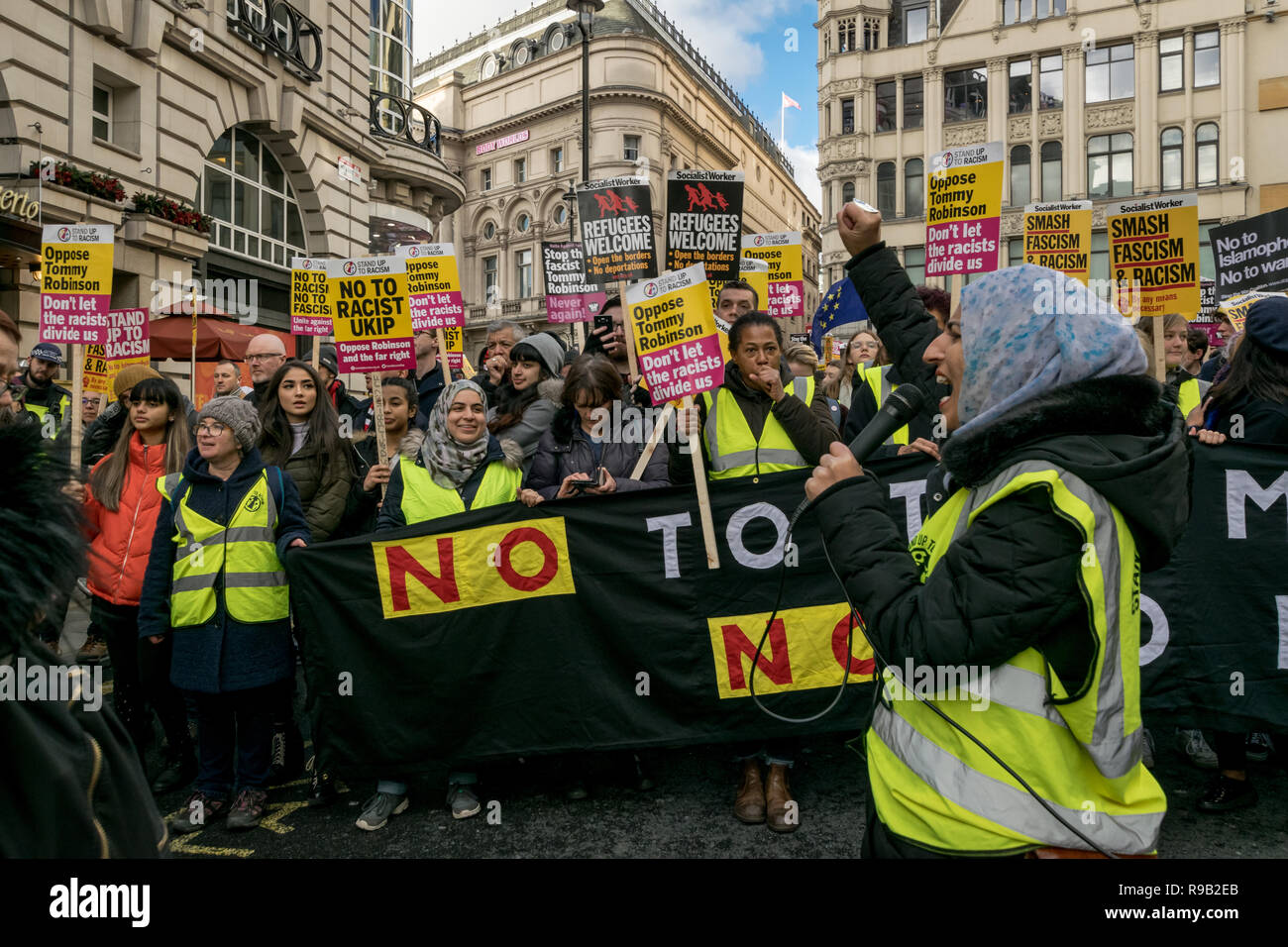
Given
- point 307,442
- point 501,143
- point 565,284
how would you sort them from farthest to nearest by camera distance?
point 501,143 < point 565,284 < point 307,442

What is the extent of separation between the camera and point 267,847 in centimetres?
383

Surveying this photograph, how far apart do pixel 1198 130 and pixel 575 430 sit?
4073 cm

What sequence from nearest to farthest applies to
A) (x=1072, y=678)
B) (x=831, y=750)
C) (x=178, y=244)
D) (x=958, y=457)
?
(x=1072, y=678), (x=958, y=457), (x=831, y=750), (x=178, y=244)

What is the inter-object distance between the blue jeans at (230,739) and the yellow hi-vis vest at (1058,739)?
3575 mm

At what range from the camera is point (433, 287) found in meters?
7.25

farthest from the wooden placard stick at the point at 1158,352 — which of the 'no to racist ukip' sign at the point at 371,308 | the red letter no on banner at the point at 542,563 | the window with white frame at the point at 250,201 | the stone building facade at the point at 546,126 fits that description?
the stone building facade at the point at 546,126

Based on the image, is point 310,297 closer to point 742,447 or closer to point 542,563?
point 542,563

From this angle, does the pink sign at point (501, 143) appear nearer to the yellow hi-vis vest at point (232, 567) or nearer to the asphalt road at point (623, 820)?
the yellow hi-vis vest at point (232, 567)

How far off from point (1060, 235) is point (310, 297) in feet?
24.1

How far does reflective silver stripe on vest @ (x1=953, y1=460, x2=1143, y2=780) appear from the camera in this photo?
1512mm

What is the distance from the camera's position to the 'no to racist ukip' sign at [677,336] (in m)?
4.62

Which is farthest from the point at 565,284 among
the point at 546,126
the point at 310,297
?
the point at 546,126
